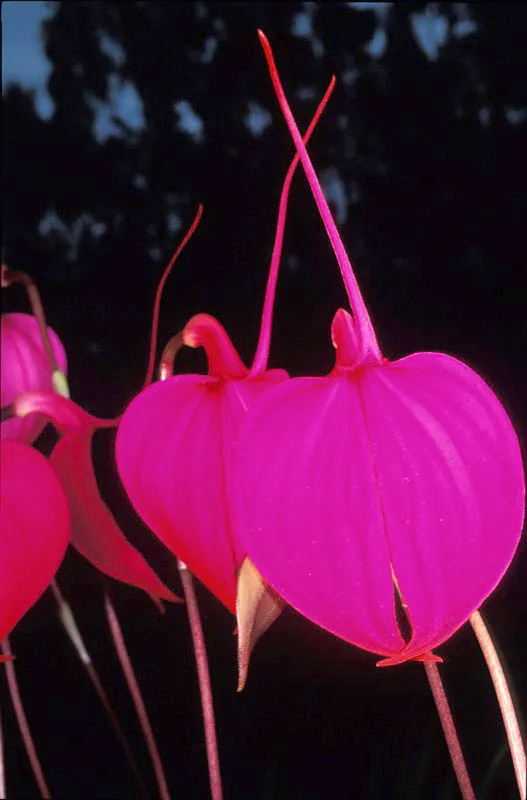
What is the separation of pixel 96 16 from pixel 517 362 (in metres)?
0.42

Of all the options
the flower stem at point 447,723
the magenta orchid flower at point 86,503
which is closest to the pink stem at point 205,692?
the magenta orchid flower at point 86,503

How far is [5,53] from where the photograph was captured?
709 millimetres

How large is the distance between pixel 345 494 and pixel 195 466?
88 mm

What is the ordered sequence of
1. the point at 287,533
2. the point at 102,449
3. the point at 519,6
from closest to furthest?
1. the point at 287,533
2. the point at 519,6
3. the point at 102,449

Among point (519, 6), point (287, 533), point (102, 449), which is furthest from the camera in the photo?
point (102, 449)

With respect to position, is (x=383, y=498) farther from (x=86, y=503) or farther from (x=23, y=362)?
(x=23, y=362)

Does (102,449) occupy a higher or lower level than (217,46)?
lower

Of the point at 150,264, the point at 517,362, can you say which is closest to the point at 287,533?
the point at 517,362

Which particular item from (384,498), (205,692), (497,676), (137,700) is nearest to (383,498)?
(384,498)

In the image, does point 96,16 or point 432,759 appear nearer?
point 432,759

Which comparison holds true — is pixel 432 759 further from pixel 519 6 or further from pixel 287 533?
pixel 519 6

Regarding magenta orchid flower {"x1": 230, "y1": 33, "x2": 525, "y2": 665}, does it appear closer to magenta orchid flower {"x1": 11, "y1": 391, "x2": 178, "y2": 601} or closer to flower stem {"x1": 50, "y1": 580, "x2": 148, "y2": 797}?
magenta orchid flower {"x1": 11, "y1": 391, "x2": 178, "y2": 601}

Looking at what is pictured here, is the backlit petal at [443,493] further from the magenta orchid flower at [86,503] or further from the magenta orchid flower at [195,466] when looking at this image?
the magenta orchid flower at [86,503]

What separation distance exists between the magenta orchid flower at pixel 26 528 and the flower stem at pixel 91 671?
0.23 metres
